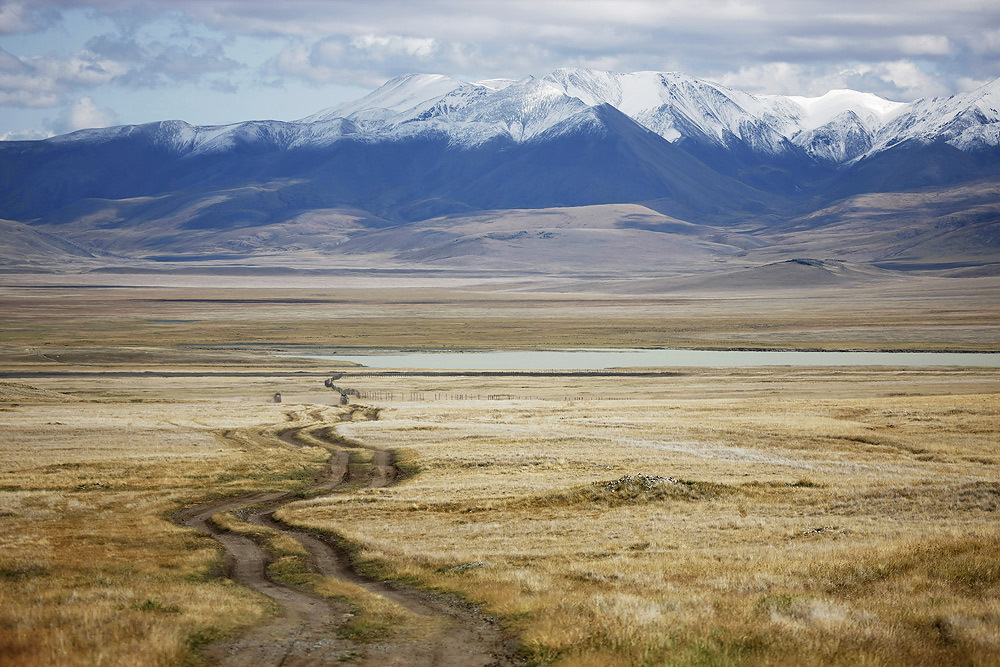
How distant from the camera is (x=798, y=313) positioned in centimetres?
18762

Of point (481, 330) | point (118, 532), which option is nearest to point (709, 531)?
point (118, 532)

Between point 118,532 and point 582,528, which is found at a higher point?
point 118,532

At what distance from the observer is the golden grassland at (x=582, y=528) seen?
15.1 metres

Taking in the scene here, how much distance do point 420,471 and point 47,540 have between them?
2053cm

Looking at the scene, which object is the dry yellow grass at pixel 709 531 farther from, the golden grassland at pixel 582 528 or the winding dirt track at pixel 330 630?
the winding dirt track at pixel 330 630

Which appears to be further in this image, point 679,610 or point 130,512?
point 130,512

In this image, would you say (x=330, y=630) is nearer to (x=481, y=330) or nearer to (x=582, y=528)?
(x=582, y=528)

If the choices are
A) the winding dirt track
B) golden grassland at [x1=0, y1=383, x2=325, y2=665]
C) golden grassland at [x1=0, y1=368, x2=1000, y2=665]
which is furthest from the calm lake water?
the winding dirt track

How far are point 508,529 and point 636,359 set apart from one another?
9893cm

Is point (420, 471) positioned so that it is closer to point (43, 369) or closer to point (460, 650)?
A: point (460, 650)

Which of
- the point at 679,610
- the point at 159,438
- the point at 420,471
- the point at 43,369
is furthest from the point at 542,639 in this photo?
the point at 43,369

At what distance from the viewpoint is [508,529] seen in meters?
28.8

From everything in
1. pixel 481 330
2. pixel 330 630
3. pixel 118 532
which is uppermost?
pixel 330 630

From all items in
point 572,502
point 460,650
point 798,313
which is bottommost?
point 798,313
